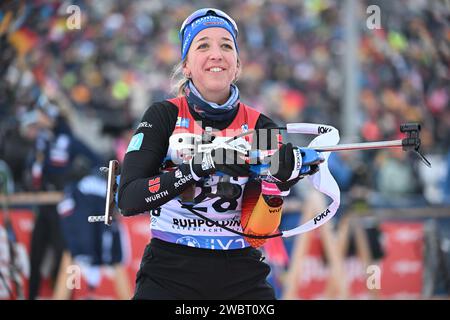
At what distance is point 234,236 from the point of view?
3.86 metres

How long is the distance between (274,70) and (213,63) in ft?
38.5

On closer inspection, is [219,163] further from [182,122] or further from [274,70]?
[274,70]

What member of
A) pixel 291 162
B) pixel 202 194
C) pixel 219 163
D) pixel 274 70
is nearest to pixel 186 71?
pixel 202 194

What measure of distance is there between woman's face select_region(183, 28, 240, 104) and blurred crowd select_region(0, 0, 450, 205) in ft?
10.7

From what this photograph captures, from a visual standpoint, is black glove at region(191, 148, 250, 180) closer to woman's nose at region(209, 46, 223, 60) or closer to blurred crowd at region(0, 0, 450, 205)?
woman's nose at region(209, 46, 223, 60)

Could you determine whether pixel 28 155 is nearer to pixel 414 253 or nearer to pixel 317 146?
pixel 414 253

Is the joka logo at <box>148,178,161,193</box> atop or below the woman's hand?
below

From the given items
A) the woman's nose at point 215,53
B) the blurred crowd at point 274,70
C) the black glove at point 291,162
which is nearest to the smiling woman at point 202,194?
the woman's nose at point 215,53

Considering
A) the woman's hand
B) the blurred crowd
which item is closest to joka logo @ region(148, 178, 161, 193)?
the woman's hand

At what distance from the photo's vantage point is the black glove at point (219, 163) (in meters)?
3.46

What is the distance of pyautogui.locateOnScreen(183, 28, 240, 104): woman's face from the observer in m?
3.89

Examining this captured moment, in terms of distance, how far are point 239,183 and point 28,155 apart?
19.0 ft

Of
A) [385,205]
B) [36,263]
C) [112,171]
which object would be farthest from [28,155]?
[112,171]

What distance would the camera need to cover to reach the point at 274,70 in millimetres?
15539
